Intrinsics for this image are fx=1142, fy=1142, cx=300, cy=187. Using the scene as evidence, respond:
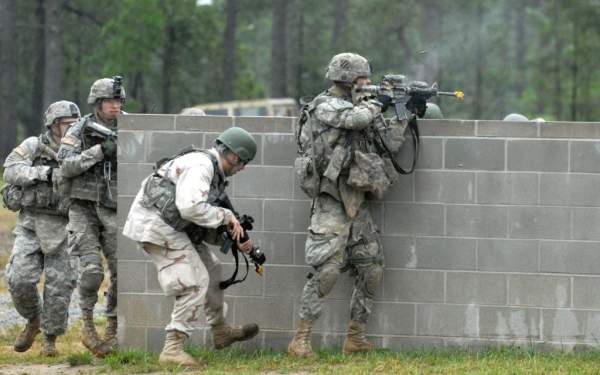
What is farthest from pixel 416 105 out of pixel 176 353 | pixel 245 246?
pixel 176 353

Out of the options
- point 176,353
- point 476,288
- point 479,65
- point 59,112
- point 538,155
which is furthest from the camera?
point 479,65

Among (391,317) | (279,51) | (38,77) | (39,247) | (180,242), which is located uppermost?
(279,51)

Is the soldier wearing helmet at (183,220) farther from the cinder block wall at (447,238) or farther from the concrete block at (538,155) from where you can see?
the concrete block at (538,155)

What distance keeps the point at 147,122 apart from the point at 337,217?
172cm

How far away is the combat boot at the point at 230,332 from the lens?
8312 millimetres

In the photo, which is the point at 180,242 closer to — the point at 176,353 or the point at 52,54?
the point at 176,353

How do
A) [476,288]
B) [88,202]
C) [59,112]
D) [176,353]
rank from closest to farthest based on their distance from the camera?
[176,353], [476,288], [88,202], [59,112]

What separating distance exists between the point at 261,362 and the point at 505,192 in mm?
2201

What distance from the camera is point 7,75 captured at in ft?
99.6

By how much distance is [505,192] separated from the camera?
27.9 ft

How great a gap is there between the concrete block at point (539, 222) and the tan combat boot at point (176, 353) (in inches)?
99.6

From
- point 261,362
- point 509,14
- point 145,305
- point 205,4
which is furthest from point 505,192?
point 509,14

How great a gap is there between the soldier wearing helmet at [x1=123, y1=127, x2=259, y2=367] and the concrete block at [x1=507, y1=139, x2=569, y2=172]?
6.60 ft

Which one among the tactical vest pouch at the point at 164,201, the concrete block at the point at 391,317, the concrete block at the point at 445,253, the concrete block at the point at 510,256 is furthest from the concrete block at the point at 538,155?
the tactical vest pouch at the point at 164,201
